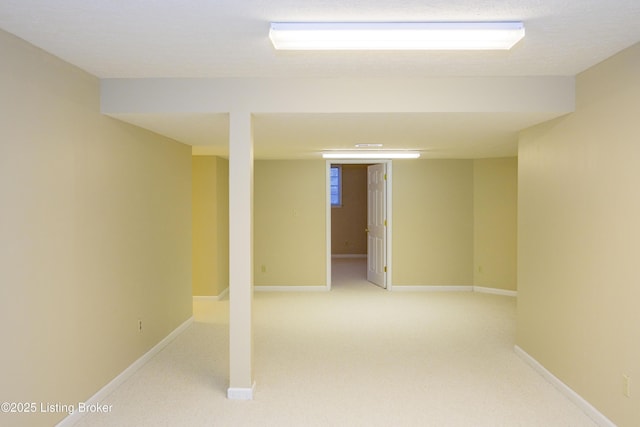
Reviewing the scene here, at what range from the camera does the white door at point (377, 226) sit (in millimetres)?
8008

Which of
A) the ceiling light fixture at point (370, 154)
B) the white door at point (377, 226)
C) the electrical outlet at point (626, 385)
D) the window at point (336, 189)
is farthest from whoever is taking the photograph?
the window at point (336, 189)

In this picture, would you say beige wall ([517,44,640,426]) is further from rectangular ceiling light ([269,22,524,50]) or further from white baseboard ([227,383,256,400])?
white baseboard ([227,383,256,400])

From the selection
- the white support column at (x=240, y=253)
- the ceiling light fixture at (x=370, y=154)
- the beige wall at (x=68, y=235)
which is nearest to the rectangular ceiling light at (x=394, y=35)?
the white support column at (x=240, y=253)

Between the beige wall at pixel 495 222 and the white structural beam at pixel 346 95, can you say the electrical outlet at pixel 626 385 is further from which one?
the beige wall at pixel 495 222

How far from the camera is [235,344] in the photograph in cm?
369

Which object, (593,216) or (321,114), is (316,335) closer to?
(321,114)

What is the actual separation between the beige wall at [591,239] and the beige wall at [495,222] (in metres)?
3.18

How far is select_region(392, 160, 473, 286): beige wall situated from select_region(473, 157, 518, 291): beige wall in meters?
0.11

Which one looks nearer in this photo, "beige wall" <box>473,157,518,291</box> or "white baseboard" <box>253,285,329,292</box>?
"beige wall" <box>473,157,518,291</box>

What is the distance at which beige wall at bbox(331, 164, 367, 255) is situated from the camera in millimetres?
11945

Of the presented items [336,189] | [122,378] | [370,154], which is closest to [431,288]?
[370,154]

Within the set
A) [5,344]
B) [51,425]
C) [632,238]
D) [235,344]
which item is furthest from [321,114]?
[51,425]

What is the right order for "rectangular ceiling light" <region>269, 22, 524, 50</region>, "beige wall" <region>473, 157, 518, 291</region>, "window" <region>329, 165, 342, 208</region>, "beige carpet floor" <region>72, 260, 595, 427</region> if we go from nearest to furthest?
"rectangular ceiling light" <region>269, 22, 524, 50</region>
"beige carpet floor" <region>72, 260, 595, 427</region>
"beige wall" <region>473, 157, 518, 291</region>
"window" <region>329, 165, 342, 208</region>

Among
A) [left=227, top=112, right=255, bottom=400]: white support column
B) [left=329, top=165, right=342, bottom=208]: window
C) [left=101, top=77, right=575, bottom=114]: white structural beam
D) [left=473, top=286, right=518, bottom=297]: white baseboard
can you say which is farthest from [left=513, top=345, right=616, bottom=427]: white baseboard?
[left=329, top=165, right=342, bottom=208]: window
